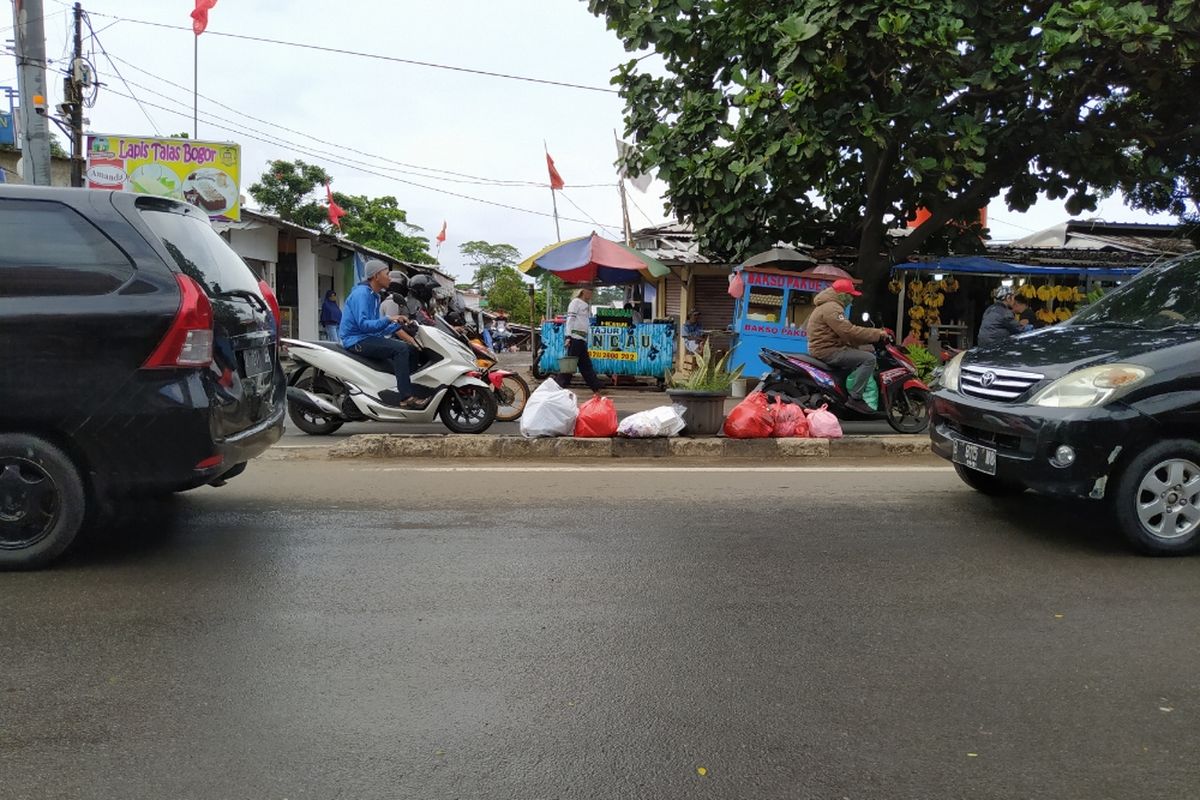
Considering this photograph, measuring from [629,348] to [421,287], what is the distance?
→ 5.66 metres

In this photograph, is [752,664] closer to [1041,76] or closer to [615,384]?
[1041,76]

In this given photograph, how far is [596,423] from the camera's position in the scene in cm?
795

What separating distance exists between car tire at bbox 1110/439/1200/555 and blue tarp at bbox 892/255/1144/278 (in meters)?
10.8

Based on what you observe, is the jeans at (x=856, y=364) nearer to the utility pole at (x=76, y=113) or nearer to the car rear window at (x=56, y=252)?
the car rear window at (x=56, y=252)

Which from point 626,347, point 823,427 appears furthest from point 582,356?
point 823,427

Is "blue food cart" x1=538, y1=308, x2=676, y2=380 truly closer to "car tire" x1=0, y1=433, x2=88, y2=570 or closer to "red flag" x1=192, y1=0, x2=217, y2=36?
"red flag" x1=192, y1=0, x2=217, y2=36

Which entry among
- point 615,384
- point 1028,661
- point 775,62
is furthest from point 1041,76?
point 1028,661

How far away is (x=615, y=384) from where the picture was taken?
15758 mm

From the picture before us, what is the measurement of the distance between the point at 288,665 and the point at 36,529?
6.10 feet

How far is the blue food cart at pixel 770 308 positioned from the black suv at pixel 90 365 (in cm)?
1089

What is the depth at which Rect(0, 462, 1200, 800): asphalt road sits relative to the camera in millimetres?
2600

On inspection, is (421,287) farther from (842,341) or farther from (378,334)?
(842,341)

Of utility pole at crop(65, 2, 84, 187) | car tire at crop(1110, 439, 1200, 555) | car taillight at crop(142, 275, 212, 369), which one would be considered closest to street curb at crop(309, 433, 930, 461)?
car tire at crop(1110, 439, 1200, 555)

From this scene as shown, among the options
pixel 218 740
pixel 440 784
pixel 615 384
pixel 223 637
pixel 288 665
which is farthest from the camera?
pixel 615 384
